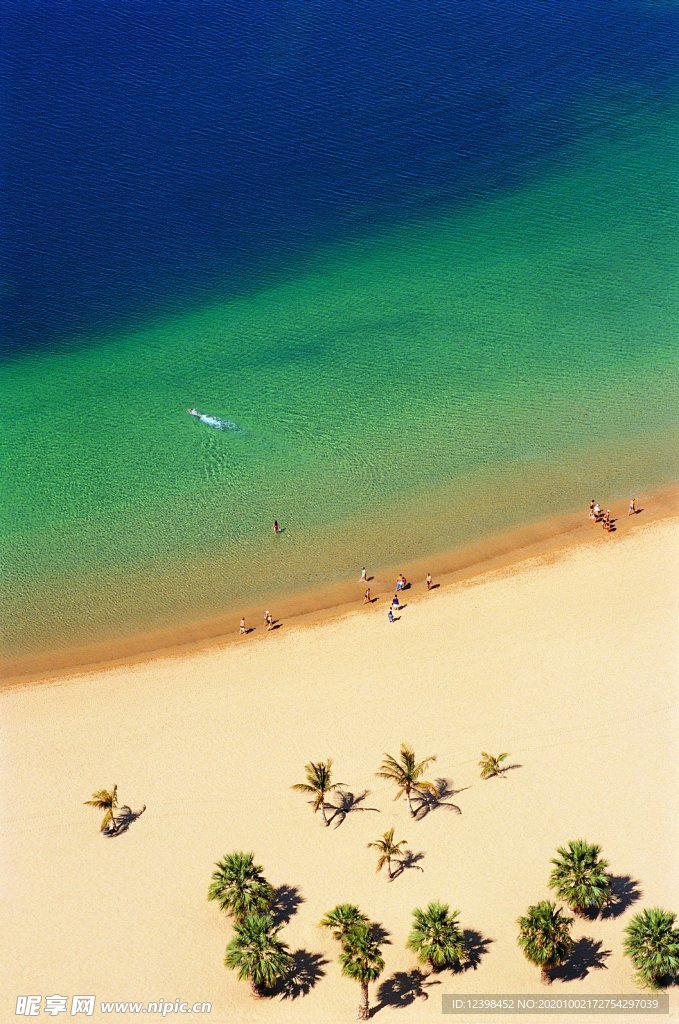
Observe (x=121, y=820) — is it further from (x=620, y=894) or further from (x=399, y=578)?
(x=620, y=894)

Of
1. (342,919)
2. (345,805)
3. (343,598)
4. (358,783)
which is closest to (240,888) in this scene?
(342,919)

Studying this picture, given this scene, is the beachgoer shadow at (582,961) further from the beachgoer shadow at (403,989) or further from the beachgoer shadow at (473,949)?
the beachgoer shadow at (403,989)

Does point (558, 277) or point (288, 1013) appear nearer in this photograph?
point (288, 1013)

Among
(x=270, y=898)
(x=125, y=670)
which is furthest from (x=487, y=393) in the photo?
(x=270, y=898)

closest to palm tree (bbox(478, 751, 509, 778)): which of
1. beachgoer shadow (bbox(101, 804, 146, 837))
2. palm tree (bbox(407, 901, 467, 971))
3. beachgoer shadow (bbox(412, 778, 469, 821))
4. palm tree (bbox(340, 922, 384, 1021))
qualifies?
beachgoer shadow (bbox(412, 778, 469, 821))

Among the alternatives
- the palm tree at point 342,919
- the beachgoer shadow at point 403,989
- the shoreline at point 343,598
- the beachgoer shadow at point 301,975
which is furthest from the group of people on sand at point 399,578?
the beachgoer shadow at point 403,989

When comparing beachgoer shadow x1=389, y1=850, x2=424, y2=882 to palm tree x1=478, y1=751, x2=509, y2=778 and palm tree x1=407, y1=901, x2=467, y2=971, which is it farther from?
palm tree x1=478, y1=751, x2=509, y2=778

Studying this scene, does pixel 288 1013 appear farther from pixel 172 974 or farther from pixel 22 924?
pixel 22 924
